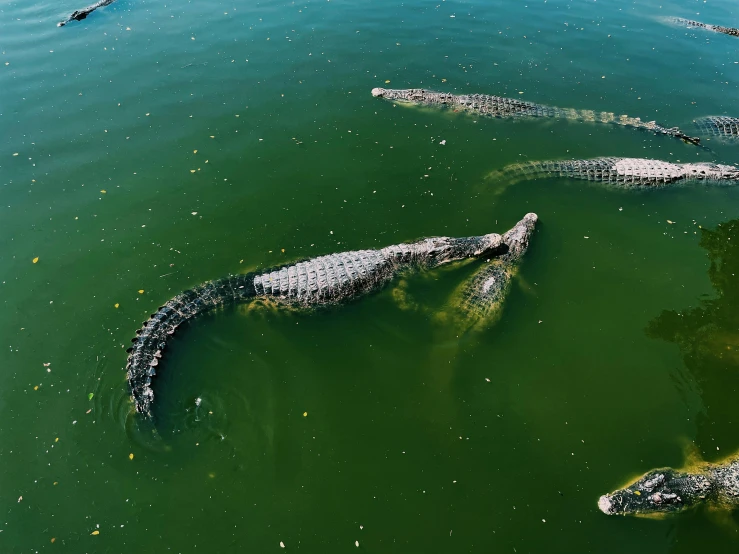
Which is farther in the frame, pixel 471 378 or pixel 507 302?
pixel 507 302

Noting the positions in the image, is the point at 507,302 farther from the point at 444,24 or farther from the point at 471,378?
the point at 444,24

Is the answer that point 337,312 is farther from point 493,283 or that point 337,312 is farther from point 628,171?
point 628,171

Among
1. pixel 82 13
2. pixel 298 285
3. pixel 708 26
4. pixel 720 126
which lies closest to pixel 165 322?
pixel 298 285

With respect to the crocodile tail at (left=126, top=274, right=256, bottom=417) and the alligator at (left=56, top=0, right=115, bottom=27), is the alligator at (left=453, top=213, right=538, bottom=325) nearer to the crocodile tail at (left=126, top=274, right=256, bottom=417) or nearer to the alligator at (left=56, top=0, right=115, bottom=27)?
the crocodile tail at (left=126, top=274, right=256, bottom=417)

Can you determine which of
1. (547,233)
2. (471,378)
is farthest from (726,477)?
(547,233)

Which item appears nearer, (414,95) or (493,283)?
(493,283)

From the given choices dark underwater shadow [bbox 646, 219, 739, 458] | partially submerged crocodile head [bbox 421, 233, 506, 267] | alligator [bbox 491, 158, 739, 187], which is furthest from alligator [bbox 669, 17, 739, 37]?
partially submerged crocodile head [bbox 421, 233, 506, 267]
